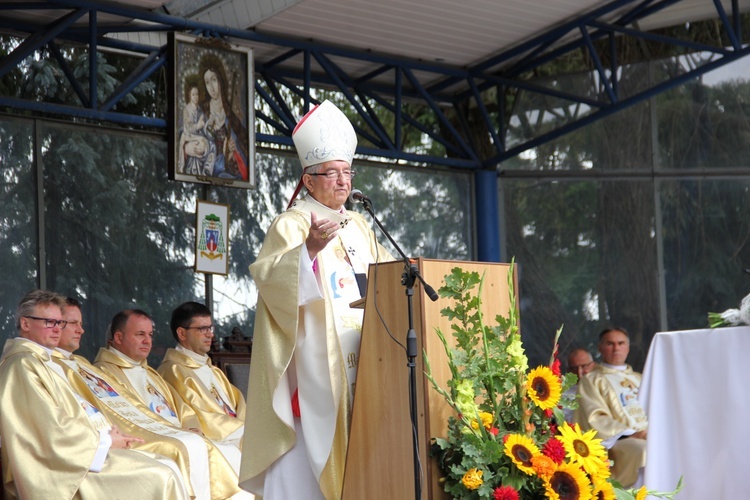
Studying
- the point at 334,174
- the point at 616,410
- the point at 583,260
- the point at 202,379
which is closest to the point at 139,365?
the point at 202,379

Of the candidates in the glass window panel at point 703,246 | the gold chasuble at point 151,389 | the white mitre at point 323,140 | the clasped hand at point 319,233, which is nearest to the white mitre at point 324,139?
the white mitre at point 323,140

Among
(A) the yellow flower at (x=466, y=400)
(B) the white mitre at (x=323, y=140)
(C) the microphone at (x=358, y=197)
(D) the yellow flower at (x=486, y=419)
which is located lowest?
(D) the yellow flower at (x=486, y=419)

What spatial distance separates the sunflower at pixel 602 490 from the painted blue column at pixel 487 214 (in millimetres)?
6412

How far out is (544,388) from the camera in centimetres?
343

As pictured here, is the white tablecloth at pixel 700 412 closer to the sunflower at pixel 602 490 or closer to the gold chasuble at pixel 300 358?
the sunflower at pixel 602 490

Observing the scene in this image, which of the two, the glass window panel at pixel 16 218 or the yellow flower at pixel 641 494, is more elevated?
the glass window panel at pixel 16 218

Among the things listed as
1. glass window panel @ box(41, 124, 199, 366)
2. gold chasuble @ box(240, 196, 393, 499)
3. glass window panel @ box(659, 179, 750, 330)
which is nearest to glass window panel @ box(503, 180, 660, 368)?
glass window panel @ box(659, 179, 750, 330)

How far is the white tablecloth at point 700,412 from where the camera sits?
4.07 metres

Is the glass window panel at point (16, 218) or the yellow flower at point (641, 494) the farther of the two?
the glass window panel at point (16, 218)

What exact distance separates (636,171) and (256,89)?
11.5ft

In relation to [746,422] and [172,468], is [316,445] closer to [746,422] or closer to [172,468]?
[746,422]

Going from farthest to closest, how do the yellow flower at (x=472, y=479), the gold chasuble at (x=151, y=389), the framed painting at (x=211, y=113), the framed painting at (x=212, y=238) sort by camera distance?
the framed painting at (x=212, y=238) < the framed painting at (x=211, y=113) < the gold chasuble at (x=151, y=389) < the yellow flower at (x=472, y=479)

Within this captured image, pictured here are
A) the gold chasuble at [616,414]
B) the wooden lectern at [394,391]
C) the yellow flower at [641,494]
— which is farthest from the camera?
the gold chasuble at [616,414]

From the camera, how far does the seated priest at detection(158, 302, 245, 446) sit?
22.9ft
